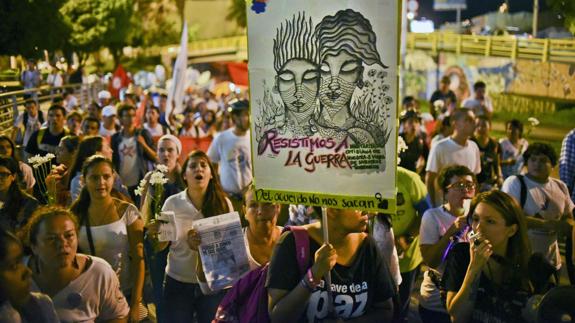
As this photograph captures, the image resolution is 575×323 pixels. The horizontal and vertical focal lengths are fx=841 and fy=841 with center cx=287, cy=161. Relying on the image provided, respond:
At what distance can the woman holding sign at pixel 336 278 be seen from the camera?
3.92m

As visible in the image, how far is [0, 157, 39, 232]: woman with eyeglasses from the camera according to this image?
580cm

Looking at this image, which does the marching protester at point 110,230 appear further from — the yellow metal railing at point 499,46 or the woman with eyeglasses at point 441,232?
the yellow metal railing at point 499,46

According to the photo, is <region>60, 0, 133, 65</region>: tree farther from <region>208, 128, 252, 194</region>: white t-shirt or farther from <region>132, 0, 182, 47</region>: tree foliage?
<region>208, 128, 252, 194</region>: white t-shirt

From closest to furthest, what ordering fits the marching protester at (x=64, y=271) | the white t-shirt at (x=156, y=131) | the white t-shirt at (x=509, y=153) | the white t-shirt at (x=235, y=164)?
the marching protester at (x=64, y=271) → the white t-shirt at (x=235, y=164) → the white t-shirt at (x=509, y=153) → the white t-shirt at (x=156, y=131)

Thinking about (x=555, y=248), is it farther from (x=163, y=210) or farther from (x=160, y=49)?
(x=160, y=49)

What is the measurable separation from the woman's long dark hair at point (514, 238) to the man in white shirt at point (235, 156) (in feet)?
15.9

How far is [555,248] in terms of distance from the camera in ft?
21.7

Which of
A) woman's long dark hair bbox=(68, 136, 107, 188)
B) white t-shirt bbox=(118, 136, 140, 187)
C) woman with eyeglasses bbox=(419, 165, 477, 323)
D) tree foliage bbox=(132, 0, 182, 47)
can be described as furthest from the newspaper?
tree foliage bbox=(132, 0, 182, 47)

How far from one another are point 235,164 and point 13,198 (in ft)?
11.7

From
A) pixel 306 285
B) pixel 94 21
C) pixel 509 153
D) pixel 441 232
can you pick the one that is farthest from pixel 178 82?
pixel 94 21

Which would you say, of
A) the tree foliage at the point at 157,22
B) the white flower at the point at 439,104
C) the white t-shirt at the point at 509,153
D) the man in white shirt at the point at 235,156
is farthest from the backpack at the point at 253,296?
the tree foliage at the point at 157,22

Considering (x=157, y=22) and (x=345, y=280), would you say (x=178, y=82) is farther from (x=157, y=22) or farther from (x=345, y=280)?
(x=157, y=22)

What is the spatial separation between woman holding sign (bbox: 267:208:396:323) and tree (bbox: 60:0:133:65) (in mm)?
56484

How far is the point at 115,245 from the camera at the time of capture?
18.0ft
